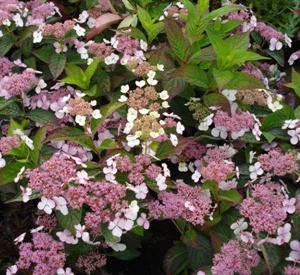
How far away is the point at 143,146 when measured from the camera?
164 cm

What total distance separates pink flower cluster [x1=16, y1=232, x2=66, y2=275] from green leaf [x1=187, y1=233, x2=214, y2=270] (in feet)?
1.37

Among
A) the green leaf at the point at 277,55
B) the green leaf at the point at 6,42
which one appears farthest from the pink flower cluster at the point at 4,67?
the green leaf at the point at 277,55

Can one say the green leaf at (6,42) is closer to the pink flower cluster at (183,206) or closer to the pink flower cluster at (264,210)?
the pink flower cluster at (183,206)

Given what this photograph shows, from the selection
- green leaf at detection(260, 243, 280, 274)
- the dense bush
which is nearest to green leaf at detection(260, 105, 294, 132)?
the dense bush

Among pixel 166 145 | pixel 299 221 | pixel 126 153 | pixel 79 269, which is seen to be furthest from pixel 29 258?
pixel 299 221

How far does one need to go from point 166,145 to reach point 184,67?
12.8 inches

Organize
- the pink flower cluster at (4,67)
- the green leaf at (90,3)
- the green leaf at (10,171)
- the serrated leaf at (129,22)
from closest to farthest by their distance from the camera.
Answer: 1. the green leaf at (10,171)
2. the pink flower cluster at (4,67)
3. the serrated leaf at (129,22)
4. the green leaf at (90,3)

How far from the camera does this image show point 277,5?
280 cm

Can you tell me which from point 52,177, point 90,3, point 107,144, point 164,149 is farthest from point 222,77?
point 90,3

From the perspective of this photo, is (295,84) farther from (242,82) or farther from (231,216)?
(231,216)

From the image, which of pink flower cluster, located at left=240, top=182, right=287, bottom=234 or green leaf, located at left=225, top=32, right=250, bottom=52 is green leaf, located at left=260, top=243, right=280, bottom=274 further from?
green leaf, located at left=225, top=32, right=250, bottom=52

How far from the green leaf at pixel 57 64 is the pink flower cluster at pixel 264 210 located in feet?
2.83

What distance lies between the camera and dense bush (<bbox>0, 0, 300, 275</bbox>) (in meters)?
1.44

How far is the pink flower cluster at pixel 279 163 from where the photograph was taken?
1543 millimetres
